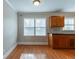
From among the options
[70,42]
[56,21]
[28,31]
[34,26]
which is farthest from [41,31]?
[70,42]

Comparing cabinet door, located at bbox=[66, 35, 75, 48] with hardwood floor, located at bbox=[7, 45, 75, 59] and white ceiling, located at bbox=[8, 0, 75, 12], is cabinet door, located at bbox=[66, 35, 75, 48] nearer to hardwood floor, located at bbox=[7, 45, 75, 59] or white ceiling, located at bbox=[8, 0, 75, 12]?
hardwood floor, located at bbox=[7, 45, 75, 59]

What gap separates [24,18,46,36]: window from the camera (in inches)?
382

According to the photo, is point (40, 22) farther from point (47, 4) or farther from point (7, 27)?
point (7, 27)

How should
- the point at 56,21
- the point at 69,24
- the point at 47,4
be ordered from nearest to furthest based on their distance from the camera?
the point at 47,4 → the point at 56,21 → the point at 69,24

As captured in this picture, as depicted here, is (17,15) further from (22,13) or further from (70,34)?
(70,34)

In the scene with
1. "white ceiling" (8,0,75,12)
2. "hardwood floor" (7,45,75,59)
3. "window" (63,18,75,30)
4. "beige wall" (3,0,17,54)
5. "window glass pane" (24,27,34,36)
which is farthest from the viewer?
"window glass pane" (24,27,34,36)

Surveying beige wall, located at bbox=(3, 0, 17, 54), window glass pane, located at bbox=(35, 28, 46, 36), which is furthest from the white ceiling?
window glass pane, located at bbox=(35, 28, 46, 36)

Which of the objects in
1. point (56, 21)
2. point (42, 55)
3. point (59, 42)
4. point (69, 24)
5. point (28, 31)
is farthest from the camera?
point (28, 31)

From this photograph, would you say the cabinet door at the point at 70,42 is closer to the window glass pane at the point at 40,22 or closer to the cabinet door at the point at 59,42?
the cabinet door at the point at 59,42

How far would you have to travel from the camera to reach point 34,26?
9727 mm

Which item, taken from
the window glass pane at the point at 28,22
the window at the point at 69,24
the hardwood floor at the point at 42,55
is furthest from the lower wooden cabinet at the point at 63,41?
the window glass pane at the point at 28,22

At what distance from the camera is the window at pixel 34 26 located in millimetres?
9695

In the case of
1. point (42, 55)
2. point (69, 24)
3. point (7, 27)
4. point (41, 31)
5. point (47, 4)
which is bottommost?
point (42, 55)

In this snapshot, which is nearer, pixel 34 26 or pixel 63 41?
pixel 63 41
